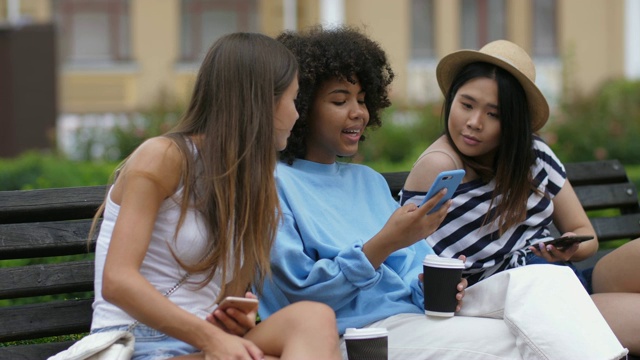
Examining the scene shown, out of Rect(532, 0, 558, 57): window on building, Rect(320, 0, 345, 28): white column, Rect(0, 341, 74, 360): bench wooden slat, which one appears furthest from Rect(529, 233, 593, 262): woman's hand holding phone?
Rect(532, 0, 558, 57): window on building

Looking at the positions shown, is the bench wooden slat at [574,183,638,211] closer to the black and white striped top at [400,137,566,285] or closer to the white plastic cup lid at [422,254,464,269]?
the black and white striped top at [400,137,566,285]

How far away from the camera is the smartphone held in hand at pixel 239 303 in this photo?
8.64 ft

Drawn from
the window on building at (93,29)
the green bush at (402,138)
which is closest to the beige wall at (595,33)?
the window on building at (93,29)

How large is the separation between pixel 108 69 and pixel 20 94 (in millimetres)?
8146

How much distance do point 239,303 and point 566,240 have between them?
1.15 metres

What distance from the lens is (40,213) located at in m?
3.26

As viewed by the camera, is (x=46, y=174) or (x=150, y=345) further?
(x=46, y=174)

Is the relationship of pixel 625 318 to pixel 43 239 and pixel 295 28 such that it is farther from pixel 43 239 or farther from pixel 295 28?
pixel 295 28

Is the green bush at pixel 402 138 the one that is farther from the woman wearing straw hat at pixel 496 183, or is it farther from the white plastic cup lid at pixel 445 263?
the white plastic cup lid at pixel 445 263

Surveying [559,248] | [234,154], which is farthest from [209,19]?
[234,154]

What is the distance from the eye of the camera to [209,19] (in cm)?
1766

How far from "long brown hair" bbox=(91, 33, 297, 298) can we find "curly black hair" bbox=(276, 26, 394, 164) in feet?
Answer: 1.43

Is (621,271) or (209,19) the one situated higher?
(209,19)

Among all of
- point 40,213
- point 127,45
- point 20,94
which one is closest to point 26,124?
point 20,94
